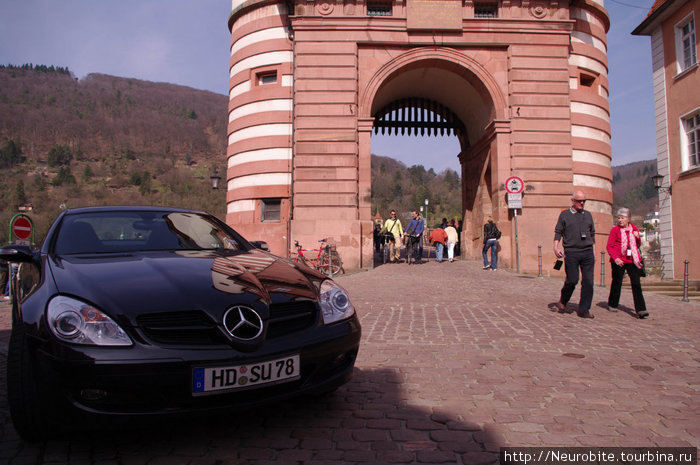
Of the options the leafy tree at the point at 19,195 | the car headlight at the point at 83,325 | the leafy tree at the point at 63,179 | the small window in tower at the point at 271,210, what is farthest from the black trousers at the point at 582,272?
the leafy tree at the point at 63,179

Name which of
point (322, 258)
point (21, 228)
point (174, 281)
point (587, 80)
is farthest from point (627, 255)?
point (21, 228)

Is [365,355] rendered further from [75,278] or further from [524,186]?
[524,186]

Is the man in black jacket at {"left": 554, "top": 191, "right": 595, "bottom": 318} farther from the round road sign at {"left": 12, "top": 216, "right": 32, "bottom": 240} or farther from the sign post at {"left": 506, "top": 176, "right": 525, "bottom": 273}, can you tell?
the round road sign at {"left": 12, "top": 216, "right": 32, "bottom": 240}

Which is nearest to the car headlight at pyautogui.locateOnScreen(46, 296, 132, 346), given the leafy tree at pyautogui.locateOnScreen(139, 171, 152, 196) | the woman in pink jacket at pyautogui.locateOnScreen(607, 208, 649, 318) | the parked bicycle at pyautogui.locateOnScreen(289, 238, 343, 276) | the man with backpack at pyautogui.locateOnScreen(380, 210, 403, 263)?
the woman in pink jacket at pyautogui.locateOnScreen(607, 208, 649, 318)

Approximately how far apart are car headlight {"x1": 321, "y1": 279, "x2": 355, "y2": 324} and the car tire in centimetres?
158

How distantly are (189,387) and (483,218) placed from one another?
59.2 feet

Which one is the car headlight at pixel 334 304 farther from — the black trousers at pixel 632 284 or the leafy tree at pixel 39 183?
the leafy tree at pixel 39 183

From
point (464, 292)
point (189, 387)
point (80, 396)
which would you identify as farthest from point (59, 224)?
point (464, 292)

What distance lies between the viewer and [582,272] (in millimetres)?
7262

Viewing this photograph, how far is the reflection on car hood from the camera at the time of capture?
2596 millimetres

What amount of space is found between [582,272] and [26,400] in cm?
702

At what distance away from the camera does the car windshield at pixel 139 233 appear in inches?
141

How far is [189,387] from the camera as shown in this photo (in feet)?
7.95

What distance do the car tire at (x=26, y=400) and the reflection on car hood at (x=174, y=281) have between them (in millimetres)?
424
